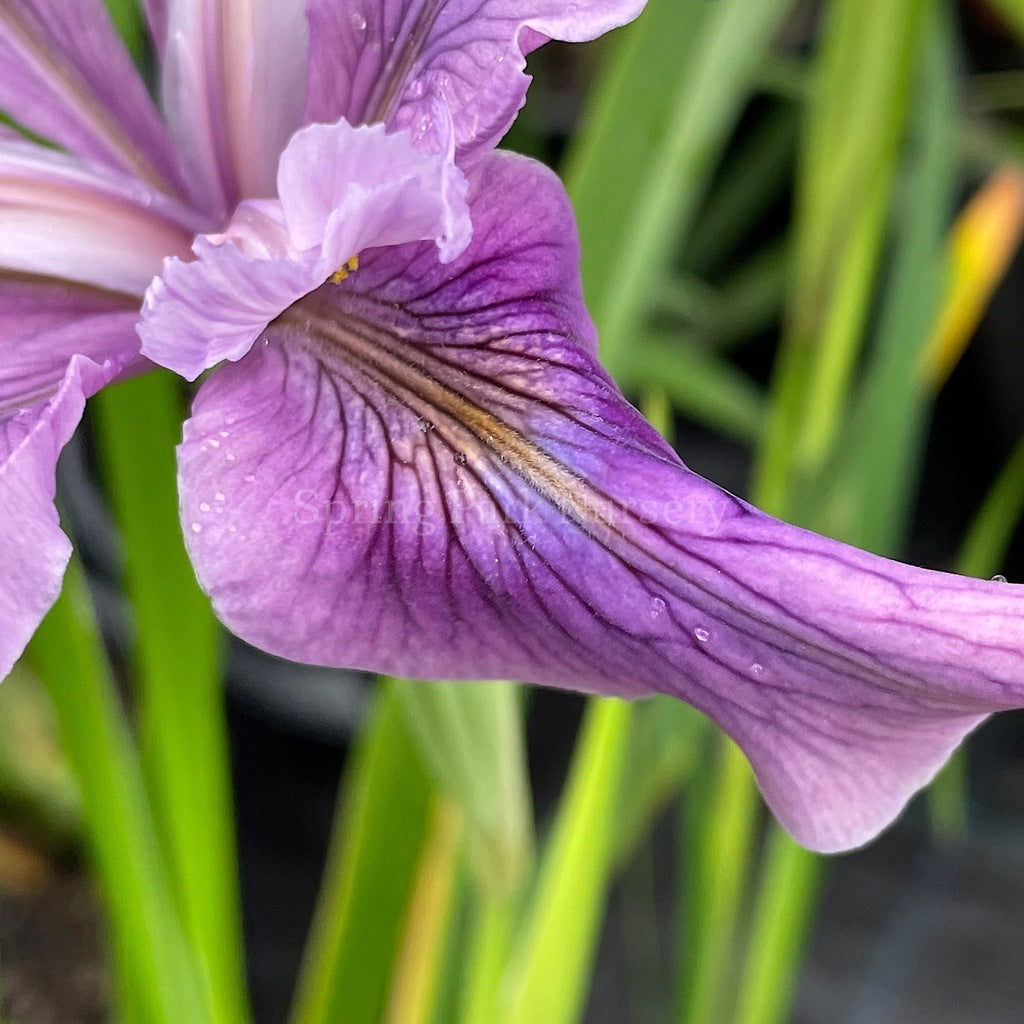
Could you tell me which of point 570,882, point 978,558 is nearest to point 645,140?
point 570,882

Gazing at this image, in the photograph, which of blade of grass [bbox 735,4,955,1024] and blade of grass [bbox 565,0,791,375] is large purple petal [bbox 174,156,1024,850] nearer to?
blade of grass [bbox 565,0,791,375]

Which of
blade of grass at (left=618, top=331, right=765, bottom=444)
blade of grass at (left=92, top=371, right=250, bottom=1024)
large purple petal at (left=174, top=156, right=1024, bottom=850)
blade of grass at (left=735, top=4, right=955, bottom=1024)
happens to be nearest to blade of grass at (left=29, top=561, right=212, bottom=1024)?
blade of grass at (left=92, top=371, right=250, bottom=1024)

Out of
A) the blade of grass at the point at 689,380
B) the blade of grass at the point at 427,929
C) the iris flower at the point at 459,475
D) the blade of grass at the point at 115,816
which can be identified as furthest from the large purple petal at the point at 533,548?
the blade of grass at the point at 689,380

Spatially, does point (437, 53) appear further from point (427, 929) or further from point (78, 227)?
point (427, 929)

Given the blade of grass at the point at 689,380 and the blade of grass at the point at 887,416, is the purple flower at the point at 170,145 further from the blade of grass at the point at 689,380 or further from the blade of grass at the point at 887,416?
the blade of grass at the point at 689,380

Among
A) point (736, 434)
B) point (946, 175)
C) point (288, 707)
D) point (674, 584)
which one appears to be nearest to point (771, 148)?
point (736, 434)
